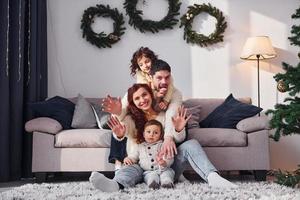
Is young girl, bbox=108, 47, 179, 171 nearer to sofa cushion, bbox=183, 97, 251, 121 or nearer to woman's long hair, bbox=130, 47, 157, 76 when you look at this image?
woman's long hair, bbox=130, 47, 157, 76

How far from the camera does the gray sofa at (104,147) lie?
3.40 meters

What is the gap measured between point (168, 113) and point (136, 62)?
0.56 m

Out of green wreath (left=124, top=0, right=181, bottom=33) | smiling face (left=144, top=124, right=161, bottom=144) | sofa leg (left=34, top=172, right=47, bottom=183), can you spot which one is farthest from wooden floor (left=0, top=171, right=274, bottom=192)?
green wreath (left=124, top=0, right=181, bottom=33)

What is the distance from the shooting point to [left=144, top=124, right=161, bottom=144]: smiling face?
2.96m

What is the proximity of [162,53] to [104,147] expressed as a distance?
1.49 m

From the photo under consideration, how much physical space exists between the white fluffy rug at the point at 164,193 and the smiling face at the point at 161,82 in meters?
0.66

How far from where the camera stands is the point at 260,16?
4.53m

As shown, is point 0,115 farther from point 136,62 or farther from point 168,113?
point 168,113

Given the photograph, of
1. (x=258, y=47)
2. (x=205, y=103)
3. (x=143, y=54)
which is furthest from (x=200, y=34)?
(x=143, y=54)

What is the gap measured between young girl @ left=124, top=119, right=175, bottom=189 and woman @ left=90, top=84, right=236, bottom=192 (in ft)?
0.14

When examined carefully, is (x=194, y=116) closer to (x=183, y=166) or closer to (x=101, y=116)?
(x=101, y=116)

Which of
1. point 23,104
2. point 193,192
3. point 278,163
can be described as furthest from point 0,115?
point 278,163

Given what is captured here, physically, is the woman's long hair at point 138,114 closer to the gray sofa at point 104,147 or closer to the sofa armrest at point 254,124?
the gray sofa at point 104,147

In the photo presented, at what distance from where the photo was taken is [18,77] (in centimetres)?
382
